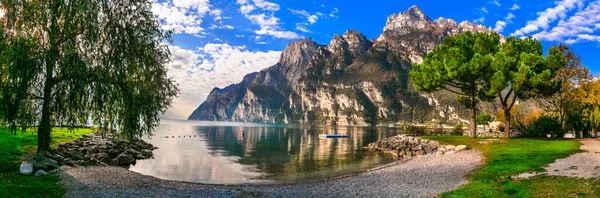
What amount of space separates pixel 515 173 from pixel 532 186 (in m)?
4.86

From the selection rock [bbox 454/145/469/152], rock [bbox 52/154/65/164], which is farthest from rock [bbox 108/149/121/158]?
rock [bbox 454/145/469/152]

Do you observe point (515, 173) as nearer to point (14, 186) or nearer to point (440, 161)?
point (440, 161)

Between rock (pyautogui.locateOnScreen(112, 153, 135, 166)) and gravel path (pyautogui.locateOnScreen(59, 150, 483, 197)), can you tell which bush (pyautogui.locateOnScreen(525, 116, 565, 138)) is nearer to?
gravel path (pyautogui.locateOnScreen(59, 150, 483, 197))

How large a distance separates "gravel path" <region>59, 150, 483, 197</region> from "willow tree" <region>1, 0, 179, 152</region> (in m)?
3.27

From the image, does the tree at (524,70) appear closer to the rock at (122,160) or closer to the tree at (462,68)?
the tree at (462,68)

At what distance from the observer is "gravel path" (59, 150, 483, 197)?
16.8 m

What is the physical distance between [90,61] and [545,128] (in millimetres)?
56656

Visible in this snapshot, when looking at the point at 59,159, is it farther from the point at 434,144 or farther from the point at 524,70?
the point at 524,70

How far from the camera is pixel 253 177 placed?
2948cm

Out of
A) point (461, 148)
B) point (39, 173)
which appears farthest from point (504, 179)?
point (39, 173)

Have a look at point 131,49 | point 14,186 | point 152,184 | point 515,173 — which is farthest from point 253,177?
point 515,173

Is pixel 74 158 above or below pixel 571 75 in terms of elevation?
below

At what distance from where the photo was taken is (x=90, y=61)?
1989 centimetres

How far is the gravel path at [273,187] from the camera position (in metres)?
16.8
